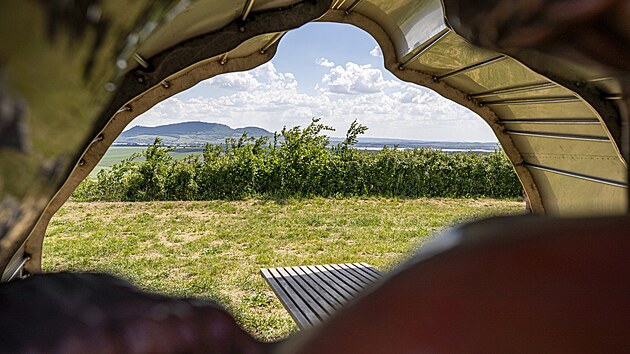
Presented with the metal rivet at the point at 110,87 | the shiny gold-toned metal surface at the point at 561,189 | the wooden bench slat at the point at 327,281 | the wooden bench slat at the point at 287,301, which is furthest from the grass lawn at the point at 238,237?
the metal rivet at the point at 110,87

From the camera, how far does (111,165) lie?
34.1ft

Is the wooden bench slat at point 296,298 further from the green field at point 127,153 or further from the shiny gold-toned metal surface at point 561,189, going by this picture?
the green field at point 127,153

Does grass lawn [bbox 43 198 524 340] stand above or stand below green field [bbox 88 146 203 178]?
below

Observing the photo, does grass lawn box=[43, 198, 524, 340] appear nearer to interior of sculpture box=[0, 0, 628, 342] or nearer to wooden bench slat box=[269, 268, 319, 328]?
wooden bench slat box=[269, 268, 319, 328]

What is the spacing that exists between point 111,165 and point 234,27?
→ 923 cm

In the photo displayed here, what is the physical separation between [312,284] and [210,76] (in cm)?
240

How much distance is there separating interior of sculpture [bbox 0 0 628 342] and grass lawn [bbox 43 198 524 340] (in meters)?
2.12

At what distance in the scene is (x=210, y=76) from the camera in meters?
2.95

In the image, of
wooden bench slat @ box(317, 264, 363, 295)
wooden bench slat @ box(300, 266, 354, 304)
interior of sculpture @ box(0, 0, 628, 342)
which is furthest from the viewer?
wooden bench slat @ box(317, 264, 363, 295)

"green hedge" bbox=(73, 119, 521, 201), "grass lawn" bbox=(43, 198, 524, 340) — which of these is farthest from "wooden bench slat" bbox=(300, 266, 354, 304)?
"green hedge" bbox=(73, 119, 521, 201)

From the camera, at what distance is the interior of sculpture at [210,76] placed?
16 centimetres

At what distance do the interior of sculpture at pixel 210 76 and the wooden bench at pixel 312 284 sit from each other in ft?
5.38

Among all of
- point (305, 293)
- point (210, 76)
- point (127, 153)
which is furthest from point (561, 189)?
point (127, 153)

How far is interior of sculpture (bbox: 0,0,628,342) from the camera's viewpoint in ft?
0.52
